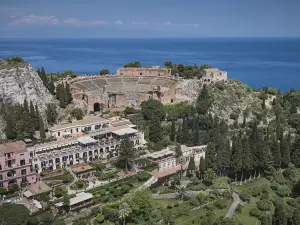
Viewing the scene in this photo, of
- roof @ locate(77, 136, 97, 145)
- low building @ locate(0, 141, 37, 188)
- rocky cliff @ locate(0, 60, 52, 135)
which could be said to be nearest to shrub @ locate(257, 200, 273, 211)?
roof @ locate(77, 136, 97, 145)

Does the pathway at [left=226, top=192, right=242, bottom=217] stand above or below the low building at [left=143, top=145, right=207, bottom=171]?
below

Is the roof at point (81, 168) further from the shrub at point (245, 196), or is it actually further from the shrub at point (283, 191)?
the shrub at point (283, 191)

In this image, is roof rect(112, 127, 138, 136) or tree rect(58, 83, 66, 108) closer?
roof rect(112, 127, 138, 136)

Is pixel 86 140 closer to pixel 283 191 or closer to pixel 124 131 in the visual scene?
pixel 124 131

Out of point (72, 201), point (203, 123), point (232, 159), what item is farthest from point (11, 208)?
point (203, 123)

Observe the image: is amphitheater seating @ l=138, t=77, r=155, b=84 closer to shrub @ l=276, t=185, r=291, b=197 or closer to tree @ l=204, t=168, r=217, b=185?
tree @ l=204, t=168, r=217, b=185

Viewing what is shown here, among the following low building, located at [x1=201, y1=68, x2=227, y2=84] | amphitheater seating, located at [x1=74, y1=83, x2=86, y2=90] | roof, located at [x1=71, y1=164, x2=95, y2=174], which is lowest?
roof, located at [x1=71, y1=164, x2=95, y2=174]

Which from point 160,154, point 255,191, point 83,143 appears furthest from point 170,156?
point 255,191
